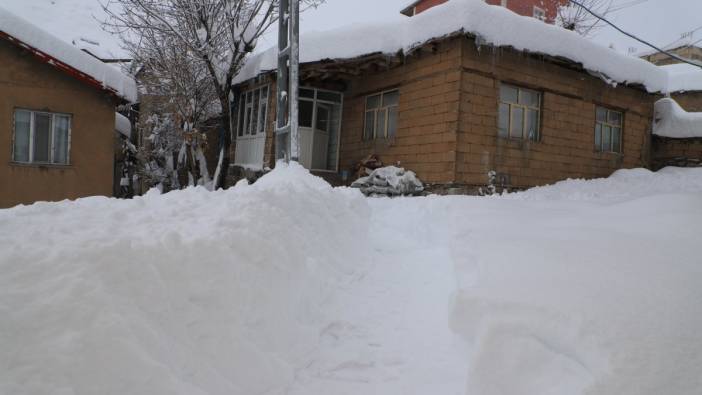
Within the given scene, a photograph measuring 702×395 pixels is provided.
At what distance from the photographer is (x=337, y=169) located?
39.0ft

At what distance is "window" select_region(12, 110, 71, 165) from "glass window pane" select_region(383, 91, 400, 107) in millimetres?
7250

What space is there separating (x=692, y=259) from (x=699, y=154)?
13686 mm

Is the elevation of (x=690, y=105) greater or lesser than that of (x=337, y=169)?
greater

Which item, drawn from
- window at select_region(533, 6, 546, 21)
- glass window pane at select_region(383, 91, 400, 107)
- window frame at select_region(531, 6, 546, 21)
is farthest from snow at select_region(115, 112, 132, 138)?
window at select_region(533, 6, 546, 21)

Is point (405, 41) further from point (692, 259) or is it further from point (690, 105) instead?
point (690, 105)

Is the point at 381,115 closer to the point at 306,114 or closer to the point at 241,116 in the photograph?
the point at 306,114

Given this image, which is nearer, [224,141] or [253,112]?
[224,141]

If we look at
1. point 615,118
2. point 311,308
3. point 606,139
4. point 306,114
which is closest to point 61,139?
point 306,114

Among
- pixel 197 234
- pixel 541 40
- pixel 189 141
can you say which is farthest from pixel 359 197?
pixel 189 141

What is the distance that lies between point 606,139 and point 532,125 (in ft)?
10.6

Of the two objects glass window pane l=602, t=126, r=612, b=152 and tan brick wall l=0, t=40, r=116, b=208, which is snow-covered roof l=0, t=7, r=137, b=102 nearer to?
tan brick wall l=0, t=40, r=116, b=208

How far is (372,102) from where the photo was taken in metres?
11.0

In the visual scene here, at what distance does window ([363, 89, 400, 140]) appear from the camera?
34.0ft

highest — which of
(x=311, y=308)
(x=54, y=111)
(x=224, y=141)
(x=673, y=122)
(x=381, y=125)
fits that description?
(x=673, y=122)
